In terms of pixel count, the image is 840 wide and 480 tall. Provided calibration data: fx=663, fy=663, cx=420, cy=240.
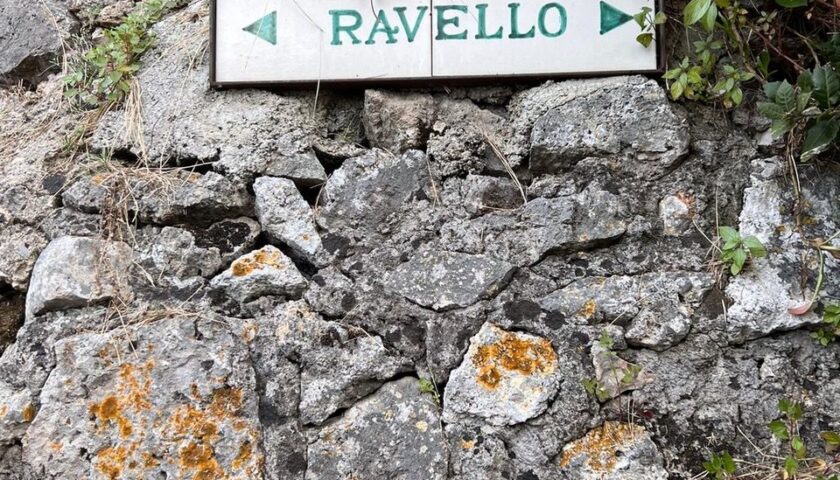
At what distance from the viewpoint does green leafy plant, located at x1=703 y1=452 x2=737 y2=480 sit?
139cm

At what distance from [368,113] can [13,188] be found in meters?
0.97

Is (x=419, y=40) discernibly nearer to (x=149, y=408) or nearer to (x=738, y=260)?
(x=738, y=260)

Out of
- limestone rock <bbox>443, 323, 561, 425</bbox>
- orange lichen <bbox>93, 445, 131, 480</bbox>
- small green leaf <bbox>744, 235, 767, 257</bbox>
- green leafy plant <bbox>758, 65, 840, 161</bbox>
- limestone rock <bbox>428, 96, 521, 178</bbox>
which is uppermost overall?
green leafy plant <bbox>758, 65, 840, 161</bbox>

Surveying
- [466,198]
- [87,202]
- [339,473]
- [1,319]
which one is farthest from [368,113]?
[1,319]

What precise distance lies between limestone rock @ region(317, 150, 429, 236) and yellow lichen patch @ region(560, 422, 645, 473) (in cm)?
69

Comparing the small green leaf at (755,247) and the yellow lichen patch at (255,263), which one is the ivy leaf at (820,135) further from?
the yellow lichen patch at (255,263)

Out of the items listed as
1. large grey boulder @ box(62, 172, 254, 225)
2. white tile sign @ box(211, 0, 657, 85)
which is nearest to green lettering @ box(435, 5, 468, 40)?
white tile sign @ box(211, 0, 657, 85)

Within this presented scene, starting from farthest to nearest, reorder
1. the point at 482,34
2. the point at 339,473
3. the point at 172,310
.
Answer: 1. the point at 482,34
2. the point at 172,310
3. the point at 339,473

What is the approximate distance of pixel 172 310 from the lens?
158 centimetres

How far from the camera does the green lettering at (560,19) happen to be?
169 cm

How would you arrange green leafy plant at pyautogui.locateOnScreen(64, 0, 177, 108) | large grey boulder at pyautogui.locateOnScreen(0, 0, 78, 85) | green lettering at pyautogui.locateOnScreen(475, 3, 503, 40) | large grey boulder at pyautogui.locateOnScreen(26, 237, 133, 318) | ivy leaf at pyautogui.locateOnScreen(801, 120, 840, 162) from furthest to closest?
large grey boulder at pyautogui.locateOnScreen(0, 0, 78, 85)
green leafy plant at pyautogui.locateOnScreen(64, 0, 177, 108)
green lettering at pyautogui.locateOnScreen(475, 3, 503, 40)
large grey boulder at pyautogui.locateOnScreen(26, 237, 133, 318)
ivy leaf at pyautogui.locateOnScreen(801, 120, 840, 162)

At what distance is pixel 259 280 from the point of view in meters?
1.61

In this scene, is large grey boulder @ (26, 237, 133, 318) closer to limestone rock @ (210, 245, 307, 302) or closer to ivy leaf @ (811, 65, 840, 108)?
limestone rock @ (210, 245, 307, 302)

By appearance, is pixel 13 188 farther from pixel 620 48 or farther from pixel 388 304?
pixel 620 48
